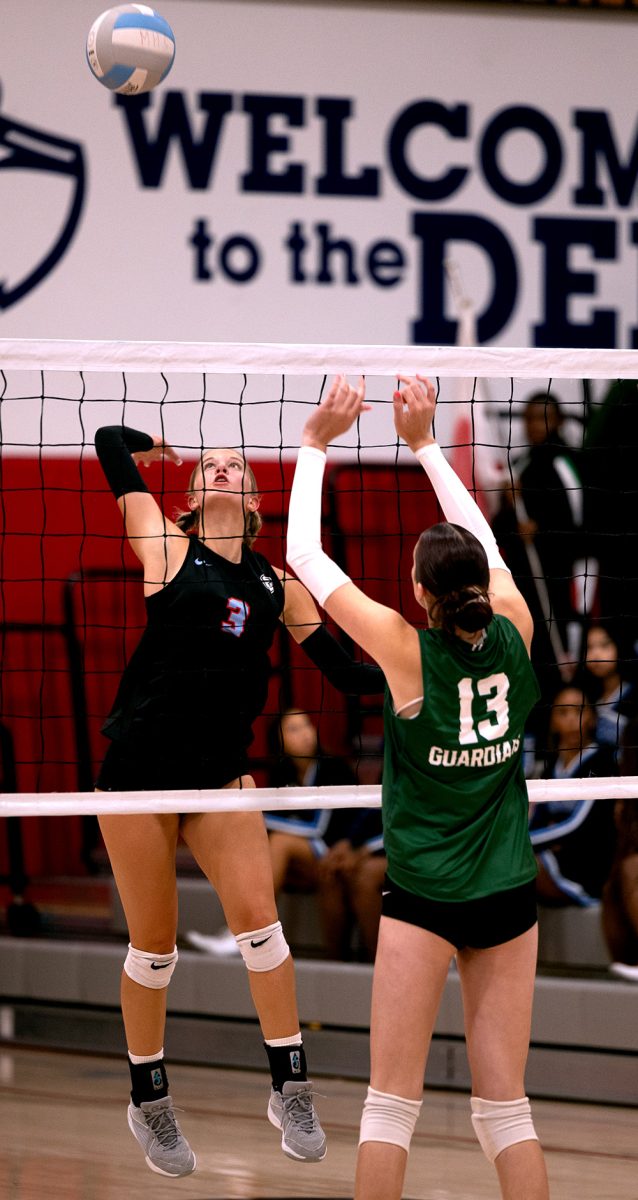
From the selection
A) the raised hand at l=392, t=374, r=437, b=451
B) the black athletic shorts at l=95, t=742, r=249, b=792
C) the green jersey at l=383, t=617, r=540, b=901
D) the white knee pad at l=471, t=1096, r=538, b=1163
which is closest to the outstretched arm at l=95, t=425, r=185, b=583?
the black athletic shorts at l=95, t=742, r=249, b=792

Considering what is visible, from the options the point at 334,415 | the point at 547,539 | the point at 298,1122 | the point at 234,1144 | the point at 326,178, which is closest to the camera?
the point at 334,415

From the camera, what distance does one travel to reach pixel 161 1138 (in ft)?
15.1

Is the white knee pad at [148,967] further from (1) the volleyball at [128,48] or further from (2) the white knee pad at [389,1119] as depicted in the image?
(1) the volleyball at [128,48]

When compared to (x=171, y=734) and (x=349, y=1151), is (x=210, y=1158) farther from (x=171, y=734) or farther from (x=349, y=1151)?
(x=171, y=734)

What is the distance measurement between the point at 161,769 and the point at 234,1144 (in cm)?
276

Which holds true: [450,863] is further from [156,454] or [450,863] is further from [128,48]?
[128,48]

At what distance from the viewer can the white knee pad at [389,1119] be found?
354cm

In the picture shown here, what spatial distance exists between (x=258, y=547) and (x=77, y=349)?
552 centimetres

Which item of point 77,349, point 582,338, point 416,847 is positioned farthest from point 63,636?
point 416,847

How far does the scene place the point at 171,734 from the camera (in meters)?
4.46

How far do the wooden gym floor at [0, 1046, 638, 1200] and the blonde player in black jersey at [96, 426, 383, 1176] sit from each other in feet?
4.63

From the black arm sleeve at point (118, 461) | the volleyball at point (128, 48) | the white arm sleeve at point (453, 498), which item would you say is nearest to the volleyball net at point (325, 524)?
the volleyball at point (128, 48)

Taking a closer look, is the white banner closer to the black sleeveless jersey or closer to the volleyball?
the volleyball

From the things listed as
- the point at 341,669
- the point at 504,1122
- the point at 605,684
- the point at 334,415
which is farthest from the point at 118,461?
the point at 605,684
